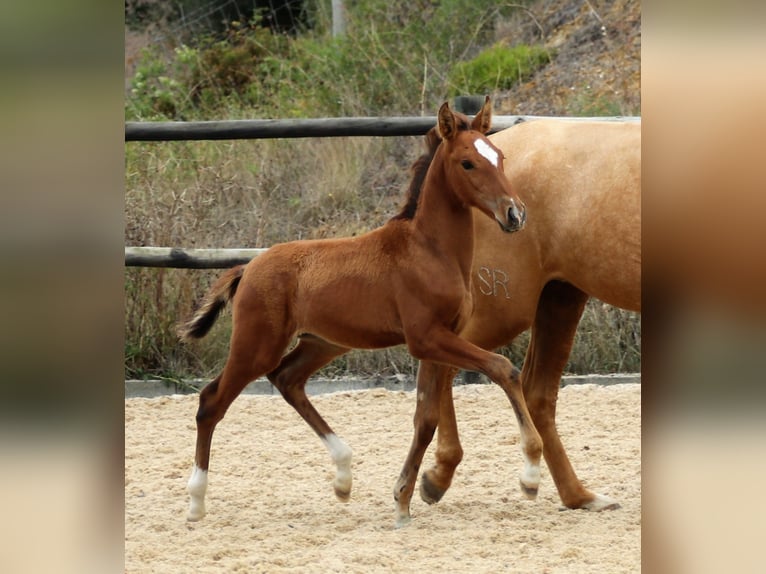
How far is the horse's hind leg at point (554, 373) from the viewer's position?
4262 millimetres

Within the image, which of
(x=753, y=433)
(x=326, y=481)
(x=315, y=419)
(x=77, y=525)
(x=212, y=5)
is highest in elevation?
(x=212, y=5)

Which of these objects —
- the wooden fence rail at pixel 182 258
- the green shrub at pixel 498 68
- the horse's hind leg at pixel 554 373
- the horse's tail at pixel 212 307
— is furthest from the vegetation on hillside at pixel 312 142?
the horse's tail at pixel 212 307

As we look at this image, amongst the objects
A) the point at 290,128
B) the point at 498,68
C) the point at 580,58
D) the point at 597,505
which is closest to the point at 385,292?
the point at 597,505

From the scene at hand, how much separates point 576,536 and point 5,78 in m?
2.98

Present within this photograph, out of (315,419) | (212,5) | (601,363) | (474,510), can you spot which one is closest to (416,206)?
(315,419)

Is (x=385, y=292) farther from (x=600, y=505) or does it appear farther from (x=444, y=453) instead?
(x=600, y=505)

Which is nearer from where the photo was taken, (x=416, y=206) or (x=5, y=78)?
(x=5, y=78)

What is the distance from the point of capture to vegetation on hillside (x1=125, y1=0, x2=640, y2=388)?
→ 6.88 meters

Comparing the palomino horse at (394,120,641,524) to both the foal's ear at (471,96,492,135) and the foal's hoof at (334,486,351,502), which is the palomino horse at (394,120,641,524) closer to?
the foal's hoof at (334,486,351,502)

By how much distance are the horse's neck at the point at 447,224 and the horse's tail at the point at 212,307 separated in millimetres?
760

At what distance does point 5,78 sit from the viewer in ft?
4.81

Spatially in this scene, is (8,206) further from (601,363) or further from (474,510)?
(601,363)

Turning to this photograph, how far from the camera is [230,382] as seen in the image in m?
3.80

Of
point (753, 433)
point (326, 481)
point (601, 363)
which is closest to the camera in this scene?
point (753, 433)
